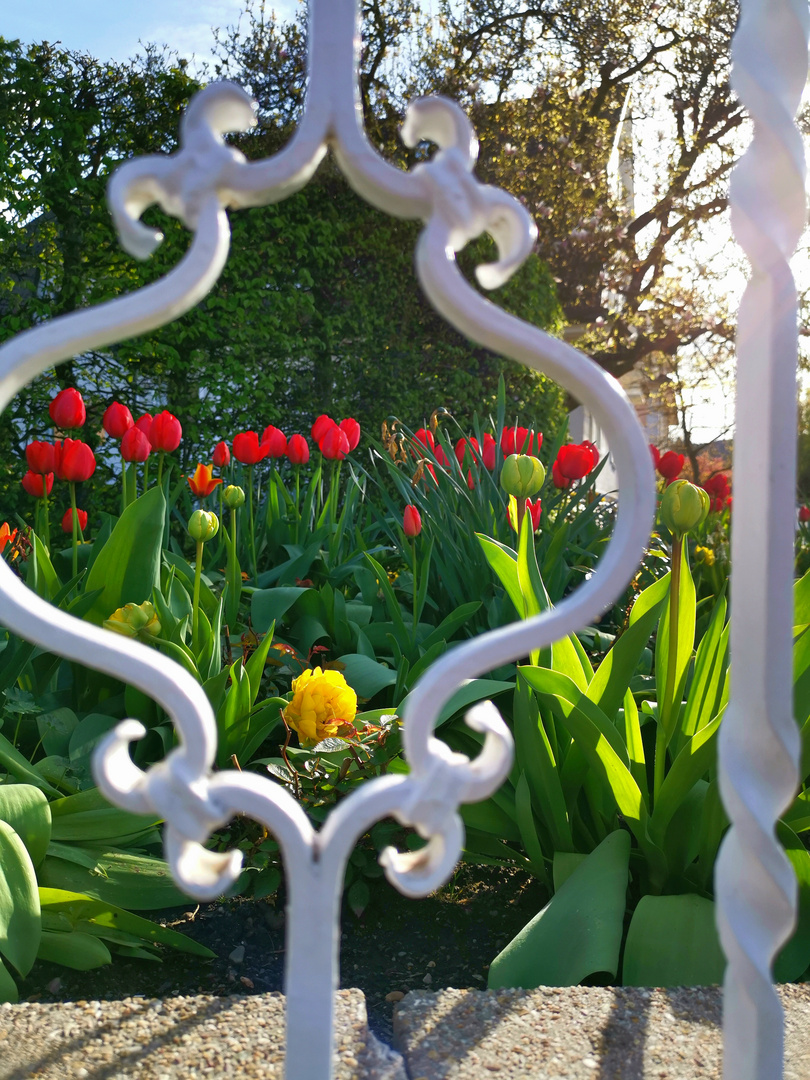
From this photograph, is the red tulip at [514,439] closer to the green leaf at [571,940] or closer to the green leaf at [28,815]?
the green leaf at [571,940]

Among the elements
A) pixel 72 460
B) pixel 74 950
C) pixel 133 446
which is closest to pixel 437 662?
pixel 74 950

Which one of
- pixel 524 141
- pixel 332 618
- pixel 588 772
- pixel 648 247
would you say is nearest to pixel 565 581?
pixel 332 618

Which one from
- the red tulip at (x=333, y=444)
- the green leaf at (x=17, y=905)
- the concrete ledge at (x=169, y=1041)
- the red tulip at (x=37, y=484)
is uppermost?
the red tulip at (x=333, y=444)

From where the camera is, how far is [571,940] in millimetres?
1146

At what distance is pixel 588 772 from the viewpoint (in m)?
1.39

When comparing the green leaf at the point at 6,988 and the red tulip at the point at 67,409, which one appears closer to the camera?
the green leaf at the point at 6,988

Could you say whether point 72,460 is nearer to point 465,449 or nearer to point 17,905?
point 17,905

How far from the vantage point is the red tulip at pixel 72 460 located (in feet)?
6.49

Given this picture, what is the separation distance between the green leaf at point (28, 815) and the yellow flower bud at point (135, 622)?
0.34m

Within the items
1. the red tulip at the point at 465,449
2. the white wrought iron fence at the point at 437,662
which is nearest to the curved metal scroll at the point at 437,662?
the white wrought iron fence at the point at 437,662

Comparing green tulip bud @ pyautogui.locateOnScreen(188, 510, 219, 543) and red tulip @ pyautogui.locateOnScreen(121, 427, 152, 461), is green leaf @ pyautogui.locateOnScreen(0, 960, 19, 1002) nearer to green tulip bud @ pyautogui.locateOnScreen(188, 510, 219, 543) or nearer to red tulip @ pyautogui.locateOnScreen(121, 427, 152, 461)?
green tulip bud @ pyautogui.locateOnScreen(188, 510, 219, 543)

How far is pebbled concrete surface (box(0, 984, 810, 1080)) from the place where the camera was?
0.85 m

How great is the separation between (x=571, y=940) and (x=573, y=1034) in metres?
0.24

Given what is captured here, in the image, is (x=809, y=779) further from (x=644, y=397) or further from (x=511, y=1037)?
(x=644, y=397)
